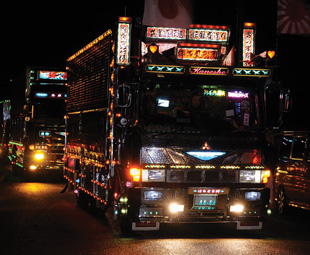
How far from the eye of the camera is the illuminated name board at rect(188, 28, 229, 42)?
1032 centimetres

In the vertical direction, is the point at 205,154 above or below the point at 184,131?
below

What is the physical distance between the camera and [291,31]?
60.2ft

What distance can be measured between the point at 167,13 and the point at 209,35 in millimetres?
4300

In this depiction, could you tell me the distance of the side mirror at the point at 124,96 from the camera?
30.2 ft

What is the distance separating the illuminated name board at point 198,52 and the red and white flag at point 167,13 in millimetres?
4383

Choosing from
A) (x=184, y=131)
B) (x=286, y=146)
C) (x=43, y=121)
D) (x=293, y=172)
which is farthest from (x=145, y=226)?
(x=43, y=121)

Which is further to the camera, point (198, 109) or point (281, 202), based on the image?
point (281, 202)

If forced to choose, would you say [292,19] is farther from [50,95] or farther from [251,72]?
[251,72]

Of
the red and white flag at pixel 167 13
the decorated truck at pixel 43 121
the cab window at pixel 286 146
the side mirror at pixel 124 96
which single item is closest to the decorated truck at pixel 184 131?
the side mirror at pixel 124 96

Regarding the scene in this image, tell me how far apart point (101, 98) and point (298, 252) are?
489cm

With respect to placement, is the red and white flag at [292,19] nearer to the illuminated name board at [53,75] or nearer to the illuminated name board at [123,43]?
the illuminated name board at [53,75]

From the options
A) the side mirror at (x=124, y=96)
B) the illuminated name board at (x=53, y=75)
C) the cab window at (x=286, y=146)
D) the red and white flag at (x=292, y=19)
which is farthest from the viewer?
the illuminated name board at (x=53, y=75)

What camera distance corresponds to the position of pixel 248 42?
10672mm

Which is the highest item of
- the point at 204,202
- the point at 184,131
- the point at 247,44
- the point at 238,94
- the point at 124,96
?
the point at 247,44
